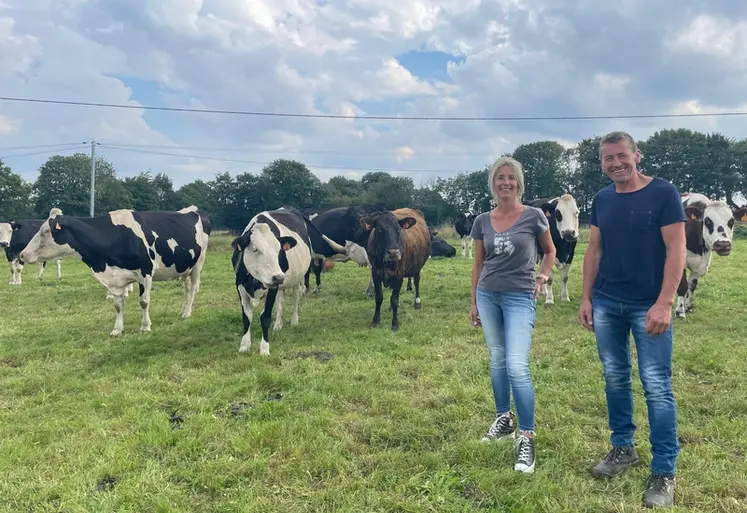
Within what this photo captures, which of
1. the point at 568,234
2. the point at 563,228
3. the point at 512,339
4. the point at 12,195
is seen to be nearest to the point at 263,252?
the point at 512,339

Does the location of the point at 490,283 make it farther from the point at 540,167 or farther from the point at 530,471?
the point at 540,167

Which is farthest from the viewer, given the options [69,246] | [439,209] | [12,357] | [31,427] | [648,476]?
[439,209]

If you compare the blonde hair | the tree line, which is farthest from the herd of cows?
the tree line

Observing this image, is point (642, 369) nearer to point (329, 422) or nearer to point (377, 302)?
point (329, 422)

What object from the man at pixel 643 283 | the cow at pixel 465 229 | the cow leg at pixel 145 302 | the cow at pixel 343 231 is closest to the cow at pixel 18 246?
the cow leg at pixel 145 302

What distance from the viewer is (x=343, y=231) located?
1248 cm

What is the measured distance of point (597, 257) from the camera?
3576 millimetres

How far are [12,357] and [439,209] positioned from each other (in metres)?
56.6

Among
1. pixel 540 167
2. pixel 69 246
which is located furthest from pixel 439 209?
pixel 69 246

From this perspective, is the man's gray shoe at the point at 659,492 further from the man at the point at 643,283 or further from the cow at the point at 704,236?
the cow at the point at 704,236

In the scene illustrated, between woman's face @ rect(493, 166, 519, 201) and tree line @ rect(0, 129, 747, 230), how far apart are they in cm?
5098

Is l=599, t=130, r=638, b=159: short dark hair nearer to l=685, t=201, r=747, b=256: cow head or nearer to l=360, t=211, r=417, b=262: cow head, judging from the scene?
l=360, t=211, r=417, b=262: cow head

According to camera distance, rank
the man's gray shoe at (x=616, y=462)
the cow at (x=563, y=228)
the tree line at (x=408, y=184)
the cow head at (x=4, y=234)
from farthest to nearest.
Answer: the tree line at (x=408, y=184)
the cow head at (x=4, y=234)
the cow at (x=563, y=228)
the man's gray shoe at (x=616, y=462)

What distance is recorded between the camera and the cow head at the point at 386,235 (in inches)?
321
